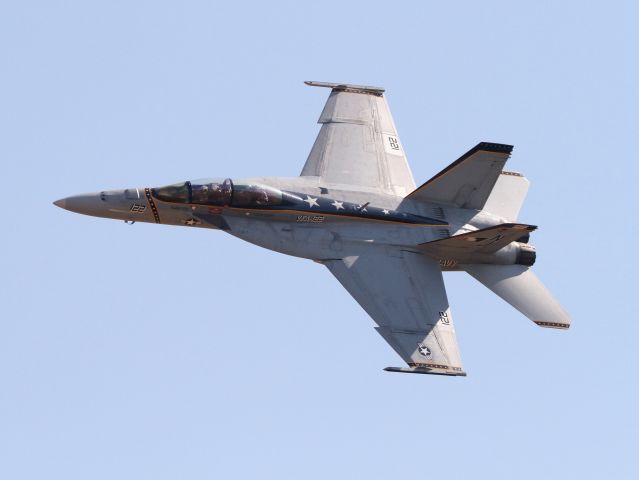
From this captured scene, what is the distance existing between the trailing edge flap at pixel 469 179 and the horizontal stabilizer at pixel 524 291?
6.75 ft

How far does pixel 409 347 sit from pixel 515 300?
14.7ft

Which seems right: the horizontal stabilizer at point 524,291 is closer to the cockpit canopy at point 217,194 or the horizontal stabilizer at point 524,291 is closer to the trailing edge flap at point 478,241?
the trailing edge flap at point 478,241

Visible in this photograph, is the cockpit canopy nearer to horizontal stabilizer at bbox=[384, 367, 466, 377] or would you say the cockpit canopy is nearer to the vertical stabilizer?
horizontal stabilizer at bbox=[384, 367, 466, 377]

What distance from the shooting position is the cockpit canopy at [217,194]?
4378 cm

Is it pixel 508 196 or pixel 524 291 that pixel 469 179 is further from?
pixel 524 291

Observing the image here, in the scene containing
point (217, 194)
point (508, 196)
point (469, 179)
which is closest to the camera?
point (217, 194)

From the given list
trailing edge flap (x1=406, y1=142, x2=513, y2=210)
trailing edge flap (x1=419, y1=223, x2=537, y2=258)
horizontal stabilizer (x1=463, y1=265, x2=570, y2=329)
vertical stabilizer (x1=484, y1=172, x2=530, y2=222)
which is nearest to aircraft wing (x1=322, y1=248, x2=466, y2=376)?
trailing edge flap (x1=419, y1=223, x2=537, y2=258)

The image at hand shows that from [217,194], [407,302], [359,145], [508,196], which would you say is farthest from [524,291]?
[217,194]

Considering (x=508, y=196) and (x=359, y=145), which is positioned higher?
(x=359, y=145)

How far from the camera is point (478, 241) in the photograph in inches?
1746

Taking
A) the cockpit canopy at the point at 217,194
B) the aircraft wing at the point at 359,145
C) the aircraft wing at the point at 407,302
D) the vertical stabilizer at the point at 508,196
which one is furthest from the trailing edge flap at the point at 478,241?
the cockpit canopy at the point at 217,194

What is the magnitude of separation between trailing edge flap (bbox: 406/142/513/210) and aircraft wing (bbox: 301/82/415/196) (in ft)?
3.94

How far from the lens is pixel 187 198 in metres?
43.8

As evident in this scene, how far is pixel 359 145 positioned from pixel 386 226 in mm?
3707
